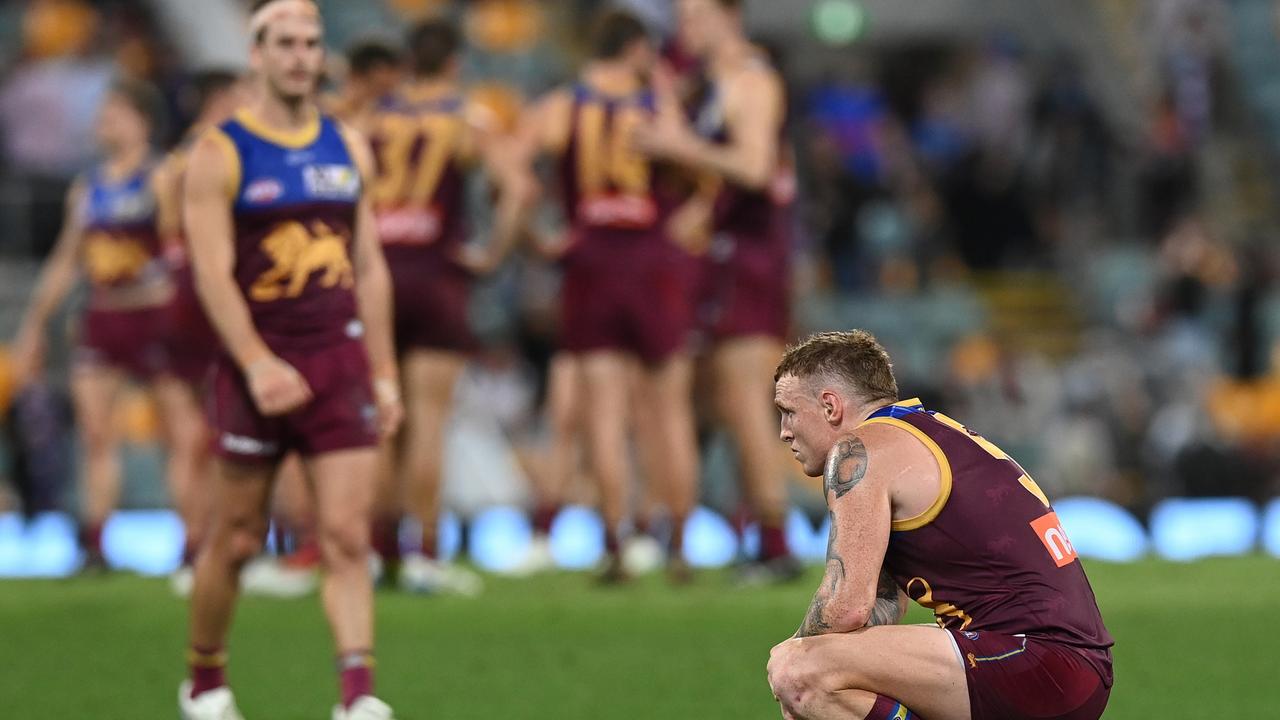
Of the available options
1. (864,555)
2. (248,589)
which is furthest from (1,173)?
(864,555)

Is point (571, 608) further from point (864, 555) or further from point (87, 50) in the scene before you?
point (87, 50)

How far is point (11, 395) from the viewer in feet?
49.8

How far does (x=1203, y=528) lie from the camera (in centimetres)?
1493

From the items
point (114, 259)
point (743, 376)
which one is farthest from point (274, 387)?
point (114, 259)

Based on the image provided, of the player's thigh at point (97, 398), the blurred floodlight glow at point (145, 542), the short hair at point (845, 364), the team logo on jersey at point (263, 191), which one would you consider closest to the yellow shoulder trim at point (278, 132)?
the team logo on jersey at point (263, 191)

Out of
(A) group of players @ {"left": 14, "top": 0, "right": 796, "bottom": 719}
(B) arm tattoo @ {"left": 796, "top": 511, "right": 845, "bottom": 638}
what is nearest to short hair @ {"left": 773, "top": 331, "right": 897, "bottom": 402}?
(B) arm tattoo @ {"left": 796, "top": 511, "right": 845, "bottom": 638}

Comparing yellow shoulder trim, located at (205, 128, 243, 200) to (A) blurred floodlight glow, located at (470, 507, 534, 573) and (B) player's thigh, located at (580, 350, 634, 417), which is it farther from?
(A) blurred floodlight glow, located at (470, 507, 534, 573)

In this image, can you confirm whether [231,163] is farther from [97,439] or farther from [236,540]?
[97,439]

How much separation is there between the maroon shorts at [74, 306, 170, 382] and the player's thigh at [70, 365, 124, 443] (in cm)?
5

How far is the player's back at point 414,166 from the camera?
10148 mm

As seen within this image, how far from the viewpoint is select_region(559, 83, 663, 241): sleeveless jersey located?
10164 mm

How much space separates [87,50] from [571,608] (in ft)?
41.6

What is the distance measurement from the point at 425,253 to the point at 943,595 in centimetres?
603

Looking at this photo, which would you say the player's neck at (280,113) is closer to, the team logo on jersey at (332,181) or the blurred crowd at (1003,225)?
the team logo on jersey at (332,181)
